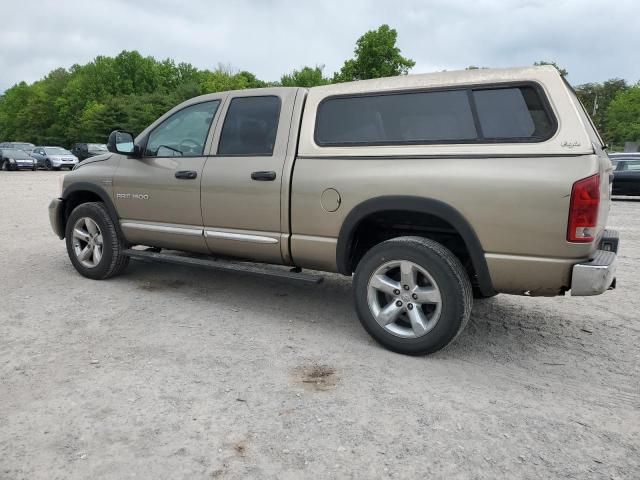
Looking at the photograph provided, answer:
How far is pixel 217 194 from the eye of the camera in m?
4.34

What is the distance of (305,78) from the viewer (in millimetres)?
54875

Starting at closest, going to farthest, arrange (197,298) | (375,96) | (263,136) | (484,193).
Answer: (484,193), (375,96), (263,136), (197,298)

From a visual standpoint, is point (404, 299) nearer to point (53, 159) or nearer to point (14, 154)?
point (53, 159)

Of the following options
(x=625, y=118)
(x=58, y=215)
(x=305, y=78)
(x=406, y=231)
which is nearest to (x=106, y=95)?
(x=305, y=78)

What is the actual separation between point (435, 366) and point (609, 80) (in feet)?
231

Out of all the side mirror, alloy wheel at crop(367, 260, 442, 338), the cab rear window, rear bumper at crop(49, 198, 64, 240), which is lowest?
alloy wheel at crop(367, 260, 442, 338)

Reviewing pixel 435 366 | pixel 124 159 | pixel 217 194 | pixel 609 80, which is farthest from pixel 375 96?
pixel 609 80

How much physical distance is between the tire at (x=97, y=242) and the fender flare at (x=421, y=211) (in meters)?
2.63

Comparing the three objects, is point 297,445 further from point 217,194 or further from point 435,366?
point 217,194

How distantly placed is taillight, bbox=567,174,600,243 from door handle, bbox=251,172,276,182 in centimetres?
217

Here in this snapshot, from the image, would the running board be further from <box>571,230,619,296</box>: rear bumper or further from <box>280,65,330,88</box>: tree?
<box>280,65,330,88</box>: tree

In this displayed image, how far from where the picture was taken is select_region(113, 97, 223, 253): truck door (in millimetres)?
4555

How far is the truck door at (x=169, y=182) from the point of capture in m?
4.55

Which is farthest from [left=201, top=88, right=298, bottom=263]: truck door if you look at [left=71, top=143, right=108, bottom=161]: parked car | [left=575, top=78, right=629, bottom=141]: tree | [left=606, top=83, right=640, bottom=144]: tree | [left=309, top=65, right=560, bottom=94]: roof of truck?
[left=575, top=78, right=629, bottom=141]: tree
